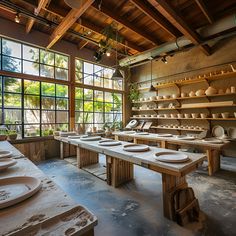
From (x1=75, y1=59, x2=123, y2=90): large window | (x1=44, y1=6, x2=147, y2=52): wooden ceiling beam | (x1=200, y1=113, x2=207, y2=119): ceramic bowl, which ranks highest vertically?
(x1=44, y1=6, x2=147, y2=52): wooden ceiling beam

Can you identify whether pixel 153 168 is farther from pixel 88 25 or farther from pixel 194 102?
pixel 194 102

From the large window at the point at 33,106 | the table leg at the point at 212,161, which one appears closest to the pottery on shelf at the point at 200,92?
A: the table leg at the point at 212,161

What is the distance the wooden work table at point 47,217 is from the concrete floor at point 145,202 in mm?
1171

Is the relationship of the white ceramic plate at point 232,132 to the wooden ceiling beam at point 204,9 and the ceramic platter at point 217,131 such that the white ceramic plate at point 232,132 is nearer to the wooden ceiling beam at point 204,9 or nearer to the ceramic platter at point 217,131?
the ceramic platter at point 217,131

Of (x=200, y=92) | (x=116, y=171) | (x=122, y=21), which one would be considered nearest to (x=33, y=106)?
(x=116, y=171)

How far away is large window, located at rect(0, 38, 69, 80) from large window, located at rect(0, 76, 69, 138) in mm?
290

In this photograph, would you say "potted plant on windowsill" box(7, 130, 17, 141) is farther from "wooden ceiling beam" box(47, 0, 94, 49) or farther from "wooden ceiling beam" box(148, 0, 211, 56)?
"wooden ceiling beam" box(148, 0, 211, 56)

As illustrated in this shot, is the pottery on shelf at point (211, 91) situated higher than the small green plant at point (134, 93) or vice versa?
the small green plant at point (134, 93)

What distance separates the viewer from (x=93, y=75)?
5832 millimetres

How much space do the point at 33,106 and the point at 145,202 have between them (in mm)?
3836

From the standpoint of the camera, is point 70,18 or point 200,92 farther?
point 200,92

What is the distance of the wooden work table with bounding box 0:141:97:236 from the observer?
2.07ft

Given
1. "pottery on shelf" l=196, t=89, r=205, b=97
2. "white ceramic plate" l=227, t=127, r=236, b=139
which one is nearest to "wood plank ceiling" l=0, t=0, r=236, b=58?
"pottery on shelf" l=196, t=89, r=205, b=97

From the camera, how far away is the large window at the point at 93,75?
5.45 m
